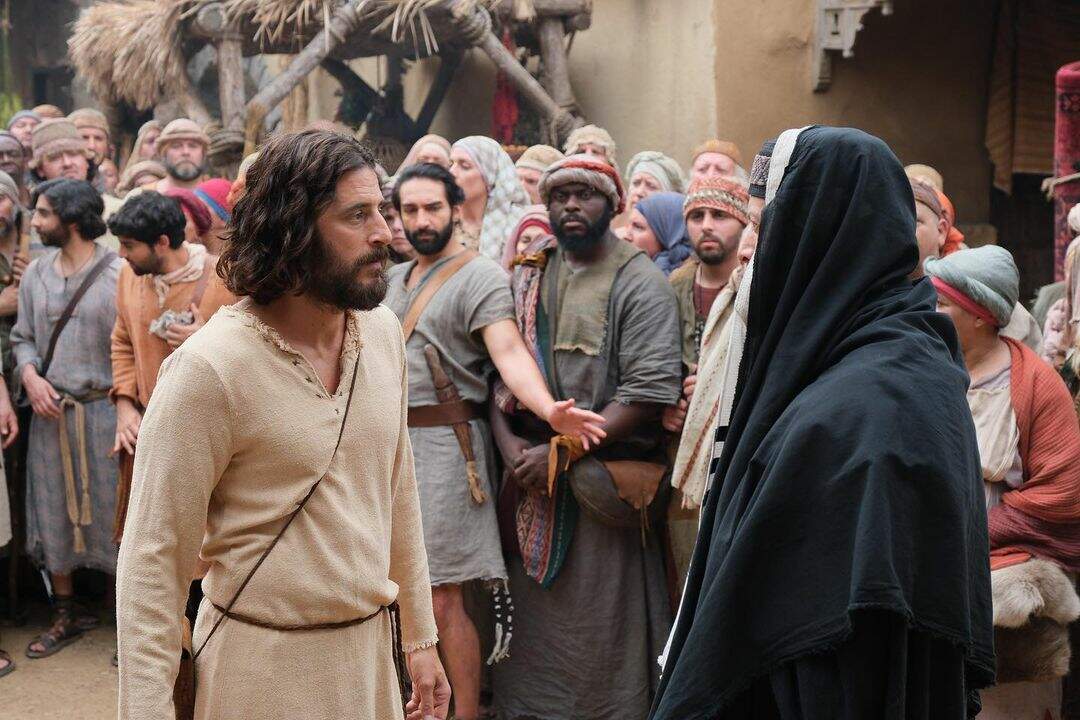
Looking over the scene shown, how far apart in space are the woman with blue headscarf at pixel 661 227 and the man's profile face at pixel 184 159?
11.0 feet

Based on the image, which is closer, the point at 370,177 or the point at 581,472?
the point at 370,177

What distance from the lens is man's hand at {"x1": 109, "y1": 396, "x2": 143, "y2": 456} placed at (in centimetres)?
586

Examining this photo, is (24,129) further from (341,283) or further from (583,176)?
(341,283)

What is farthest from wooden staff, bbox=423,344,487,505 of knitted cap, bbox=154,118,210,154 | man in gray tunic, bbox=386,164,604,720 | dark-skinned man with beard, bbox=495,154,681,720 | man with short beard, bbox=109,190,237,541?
knitted cap, bbox=154,118,210,154

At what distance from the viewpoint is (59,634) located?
21.5ft

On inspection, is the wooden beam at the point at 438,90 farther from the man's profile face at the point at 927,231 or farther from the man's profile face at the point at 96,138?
the man's profile face at the point at 927,231

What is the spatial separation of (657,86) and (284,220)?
7421 mm

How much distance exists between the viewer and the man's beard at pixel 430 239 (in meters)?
5.11

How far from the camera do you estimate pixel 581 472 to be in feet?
16.0

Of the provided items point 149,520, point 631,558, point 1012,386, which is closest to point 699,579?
point 149,520

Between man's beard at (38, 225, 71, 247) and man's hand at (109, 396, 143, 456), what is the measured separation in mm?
988

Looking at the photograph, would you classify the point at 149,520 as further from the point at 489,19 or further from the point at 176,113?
the point at 176,113

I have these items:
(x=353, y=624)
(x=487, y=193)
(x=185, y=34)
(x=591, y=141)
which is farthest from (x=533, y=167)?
(x=353, y=624)

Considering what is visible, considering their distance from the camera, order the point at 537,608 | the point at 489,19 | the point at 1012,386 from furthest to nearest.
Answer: the point at 489,19 → the point at 537,608 → the point at 1012,386
